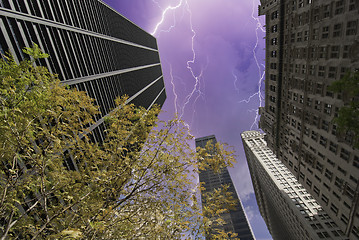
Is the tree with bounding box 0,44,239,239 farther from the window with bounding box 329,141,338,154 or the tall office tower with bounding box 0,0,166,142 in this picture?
the window with bounding box 329,141,338,154

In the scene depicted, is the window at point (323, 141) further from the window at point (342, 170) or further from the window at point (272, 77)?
the window at point (272, 77)

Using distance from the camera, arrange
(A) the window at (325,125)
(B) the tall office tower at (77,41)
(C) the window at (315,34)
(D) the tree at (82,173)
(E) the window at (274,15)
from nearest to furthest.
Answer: (D) the tree at (82,173)
(B) the tall office tower at (77,41)
(C) the window at (315,34)
(A) the window at (325,125)
(E) the window at (274,15)

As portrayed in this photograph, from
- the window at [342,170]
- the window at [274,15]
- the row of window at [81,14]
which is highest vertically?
the row of window at [81,14]

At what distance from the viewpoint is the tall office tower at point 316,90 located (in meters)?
21.7

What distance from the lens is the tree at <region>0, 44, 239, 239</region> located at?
521cm

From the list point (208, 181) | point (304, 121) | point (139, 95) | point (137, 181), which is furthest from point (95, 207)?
point (208, 181)

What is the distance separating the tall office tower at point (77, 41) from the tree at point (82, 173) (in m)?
18.8

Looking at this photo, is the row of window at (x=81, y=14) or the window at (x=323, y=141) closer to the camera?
the row of window at (x=81, y=14)

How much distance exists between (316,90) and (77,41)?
44499mm

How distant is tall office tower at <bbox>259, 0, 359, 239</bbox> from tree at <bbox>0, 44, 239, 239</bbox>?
83.0 ft

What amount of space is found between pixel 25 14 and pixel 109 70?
2578 cm

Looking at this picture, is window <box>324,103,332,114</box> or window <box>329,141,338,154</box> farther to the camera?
window <box>329,141,338,154</box>

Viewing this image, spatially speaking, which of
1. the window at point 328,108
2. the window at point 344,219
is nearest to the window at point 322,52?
the window at point 328,108

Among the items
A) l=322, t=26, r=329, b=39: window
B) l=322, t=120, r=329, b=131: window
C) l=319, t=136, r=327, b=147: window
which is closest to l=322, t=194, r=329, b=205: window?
l=319, t=136, r=327, b=147: window
